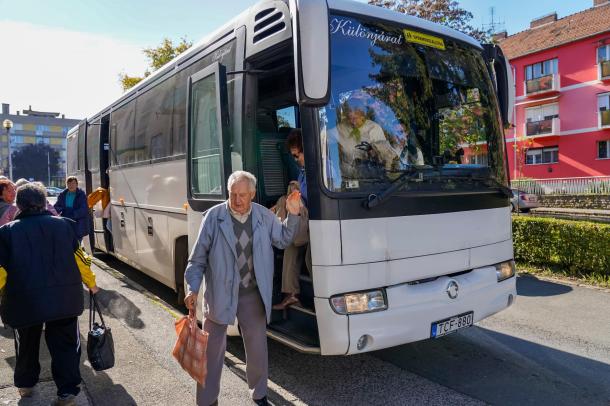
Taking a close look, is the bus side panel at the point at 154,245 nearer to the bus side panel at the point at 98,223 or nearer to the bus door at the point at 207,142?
the bus door at the point at 207,142

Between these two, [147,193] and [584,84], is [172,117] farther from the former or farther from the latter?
[584,84]

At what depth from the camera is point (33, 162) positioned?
91.6 m

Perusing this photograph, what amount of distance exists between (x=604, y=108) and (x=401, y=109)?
112 feet

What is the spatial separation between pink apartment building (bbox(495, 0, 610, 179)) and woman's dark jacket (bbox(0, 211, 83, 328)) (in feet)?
115

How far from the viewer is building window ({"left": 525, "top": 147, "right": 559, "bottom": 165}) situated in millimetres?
35750

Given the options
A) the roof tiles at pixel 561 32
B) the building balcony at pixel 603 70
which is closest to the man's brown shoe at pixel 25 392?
the building balcony at pixel 603 70

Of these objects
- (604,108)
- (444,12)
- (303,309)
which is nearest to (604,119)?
(604,108)

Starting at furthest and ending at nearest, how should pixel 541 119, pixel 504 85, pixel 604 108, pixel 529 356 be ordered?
1. pixel 541 119
2. pixel 604 108
3. pixel 504 85
4. pixel 529 356

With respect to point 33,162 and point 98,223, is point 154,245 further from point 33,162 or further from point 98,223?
point 33,162

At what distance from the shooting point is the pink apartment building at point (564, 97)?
32.7 m

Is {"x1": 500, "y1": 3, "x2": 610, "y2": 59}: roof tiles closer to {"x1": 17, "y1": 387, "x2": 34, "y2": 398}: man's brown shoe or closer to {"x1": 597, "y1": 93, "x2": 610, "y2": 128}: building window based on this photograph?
{"x1": 597, "y1": 93, "x2": 610, "y2": 128}: building window

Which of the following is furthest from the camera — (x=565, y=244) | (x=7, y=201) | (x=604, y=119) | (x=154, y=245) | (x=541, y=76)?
(x=541, y=76)

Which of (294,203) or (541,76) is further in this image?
(541,76)

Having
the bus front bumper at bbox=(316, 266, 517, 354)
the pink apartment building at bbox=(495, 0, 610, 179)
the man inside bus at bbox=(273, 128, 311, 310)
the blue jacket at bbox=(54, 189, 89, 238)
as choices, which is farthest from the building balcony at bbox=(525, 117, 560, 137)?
the man inside bus at bbox=(273, 128, 311, 310)
